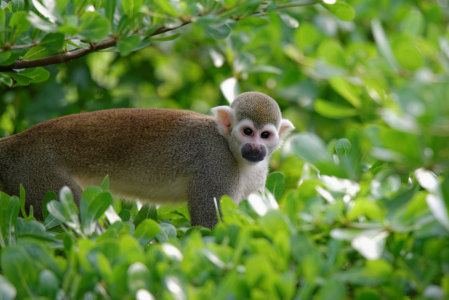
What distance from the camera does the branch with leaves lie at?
7.87 ft

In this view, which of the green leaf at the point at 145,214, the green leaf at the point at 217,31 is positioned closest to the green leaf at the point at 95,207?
the green leaf at the point at 145,214

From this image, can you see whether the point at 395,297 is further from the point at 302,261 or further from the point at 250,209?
the point at 250,209

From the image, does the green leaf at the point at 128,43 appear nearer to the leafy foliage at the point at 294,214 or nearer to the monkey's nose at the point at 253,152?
the leafy foliage at the point at 294,214

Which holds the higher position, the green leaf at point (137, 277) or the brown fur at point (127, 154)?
the green leaf at point (137, 277)

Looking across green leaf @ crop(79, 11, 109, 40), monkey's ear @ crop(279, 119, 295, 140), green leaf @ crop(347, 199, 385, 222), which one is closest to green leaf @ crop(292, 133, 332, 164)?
green leaf @ crop(347, 199, 385, 222)

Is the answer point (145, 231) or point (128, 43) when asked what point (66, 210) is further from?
point (128, 43)

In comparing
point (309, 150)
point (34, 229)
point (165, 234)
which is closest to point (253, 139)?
Answer: point (165, 234)

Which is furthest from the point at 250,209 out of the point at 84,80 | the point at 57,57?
the point at 84,80

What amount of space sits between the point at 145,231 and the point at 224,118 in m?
2.01

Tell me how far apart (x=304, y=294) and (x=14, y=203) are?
169 centimetres

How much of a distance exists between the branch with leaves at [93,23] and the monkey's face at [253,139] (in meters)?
1.18

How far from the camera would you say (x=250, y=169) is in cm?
431

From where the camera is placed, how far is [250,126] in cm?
398

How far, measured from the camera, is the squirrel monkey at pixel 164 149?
3785 mm
